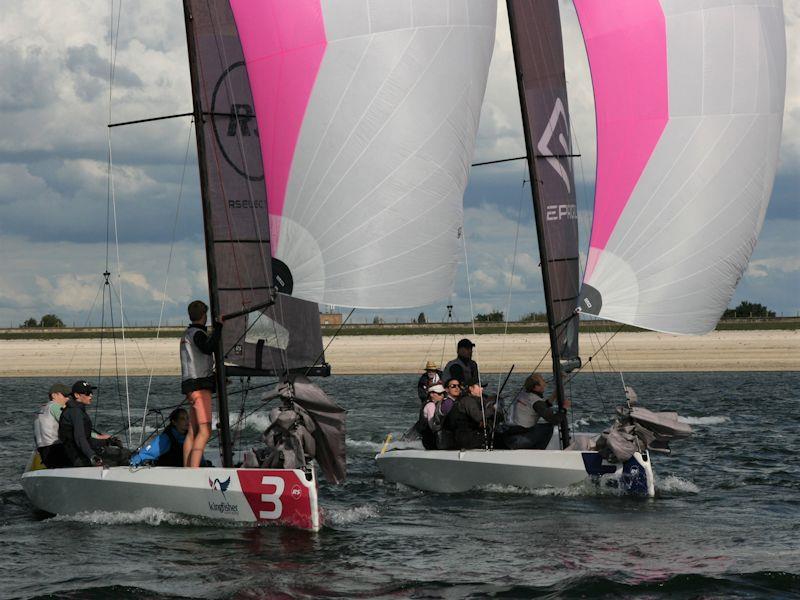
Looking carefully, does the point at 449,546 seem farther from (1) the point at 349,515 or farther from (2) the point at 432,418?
(2) the point at 432,418

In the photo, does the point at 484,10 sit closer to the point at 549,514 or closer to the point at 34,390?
the point at 549,514

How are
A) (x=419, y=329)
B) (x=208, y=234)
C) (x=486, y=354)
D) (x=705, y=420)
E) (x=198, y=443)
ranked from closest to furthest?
(x=198, y=443) < (x=208, y=234) < (x=705, y=420) < (x=486, y=354) < (x=419, y=329)

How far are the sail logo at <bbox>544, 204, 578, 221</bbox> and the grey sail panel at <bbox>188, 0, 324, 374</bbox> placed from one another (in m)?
4.44

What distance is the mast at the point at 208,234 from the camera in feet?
46.4

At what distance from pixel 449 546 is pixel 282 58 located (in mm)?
6127

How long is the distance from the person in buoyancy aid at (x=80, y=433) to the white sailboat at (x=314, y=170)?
291 millimetres

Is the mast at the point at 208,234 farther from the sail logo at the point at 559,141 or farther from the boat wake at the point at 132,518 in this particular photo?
the sail logo at the point at 559,141

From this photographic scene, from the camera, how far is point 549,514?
15109 millimetres

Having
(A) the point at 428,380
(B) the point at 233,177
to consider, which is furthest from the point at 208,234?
(A) the point at 428,380

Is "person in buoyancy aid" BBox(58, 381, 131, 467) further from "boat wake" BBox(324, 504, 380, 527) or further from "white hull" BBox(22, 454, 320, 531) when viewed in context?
"boat wake" BBox(324, 504, 380, 527)

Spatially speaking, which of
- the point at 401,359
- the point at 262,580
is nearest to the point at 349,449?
the point at 262,580

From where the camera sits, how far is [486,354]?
5934 cm

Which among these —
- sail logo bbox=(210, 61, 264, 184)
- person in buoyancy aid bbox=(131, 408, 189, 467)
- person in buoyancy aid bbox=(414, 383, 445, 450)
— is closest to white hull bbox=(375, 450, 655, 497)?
person in buoyancy aid bbox=(414, 383, 445, 450)

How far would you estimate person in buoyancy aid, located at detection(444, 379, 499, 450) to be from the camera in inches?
664
